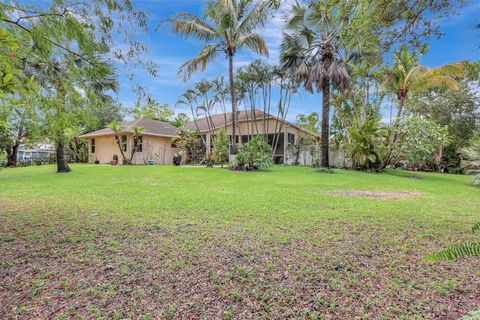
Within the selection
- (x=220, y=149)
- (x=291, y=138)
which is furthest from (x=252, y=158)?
(x=291, y=138)

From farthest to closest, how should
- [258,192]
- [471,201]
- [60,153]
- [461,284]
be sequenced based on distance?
[60,153], [258,192], [471,201], [461,284]

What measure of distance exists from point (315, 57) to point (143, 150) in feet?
47.4

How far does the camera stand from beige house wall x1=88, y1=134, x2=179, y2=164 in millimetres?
20359

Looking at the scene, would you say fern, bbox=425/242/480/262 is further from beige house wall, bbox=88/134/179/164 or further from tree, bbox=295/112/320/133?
tree, bbox=295/112/320/133

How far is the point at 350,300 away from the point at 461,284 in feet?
4.27

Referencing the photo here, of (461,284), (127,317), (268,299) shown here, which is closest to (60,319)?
(127,317)

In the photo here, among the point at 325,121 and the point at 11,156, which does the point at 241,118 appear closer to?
the point at 325,121

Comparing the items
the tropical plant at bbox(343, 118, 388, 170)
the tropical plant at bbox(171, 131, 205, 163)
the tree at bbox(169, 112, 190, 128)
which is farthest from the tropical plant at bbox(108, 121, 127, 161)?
the tropical plant at bbox(343, 118, 388, 170)

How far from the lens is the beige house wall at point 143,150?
20.4m

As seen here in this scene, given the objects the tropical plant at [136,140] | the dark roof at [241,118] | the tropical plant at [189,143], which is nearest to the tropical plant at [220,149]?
the dark roof at [241,118]

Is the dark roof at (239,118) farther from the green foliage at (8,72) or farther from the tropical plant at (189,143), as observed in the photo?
the green foliage at (8,72)

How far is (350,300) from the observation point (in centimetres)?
229

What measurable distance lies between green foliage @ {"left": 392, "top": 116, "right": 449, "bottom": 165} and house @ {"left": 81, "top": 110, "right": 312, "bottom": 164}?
7549 millimetres

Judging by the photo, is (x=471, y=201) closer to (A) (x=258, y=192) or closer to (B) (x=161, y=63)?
(A) (x=258, y=192)
